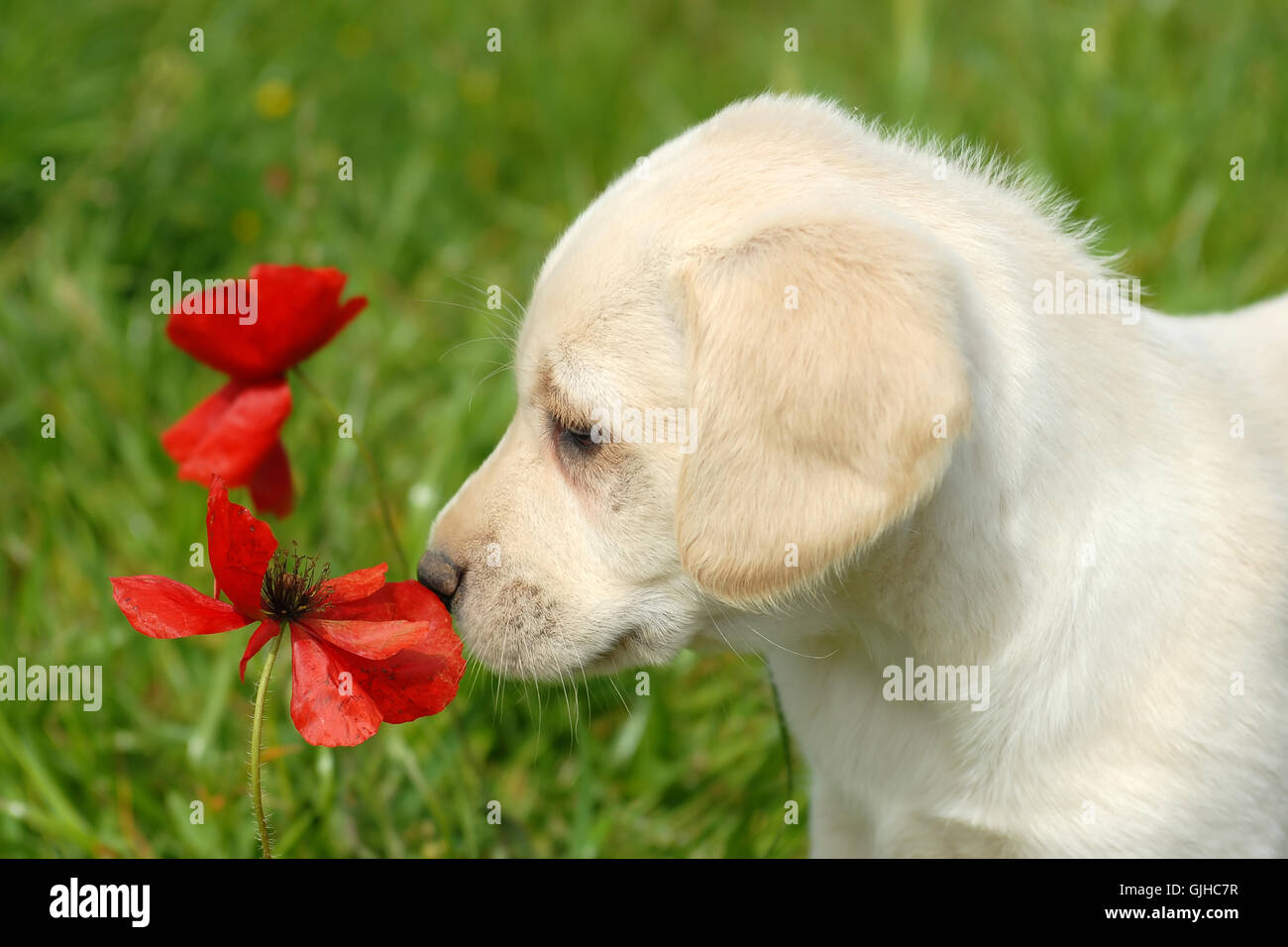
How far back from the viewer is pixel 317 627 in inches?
80.3

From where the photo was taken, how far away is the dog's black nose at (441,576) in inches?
97.2

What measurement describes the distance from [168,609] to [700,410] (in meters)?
0.87

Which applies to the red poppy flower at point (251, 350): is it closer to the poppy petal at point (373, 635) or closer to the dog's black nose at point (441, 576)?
the dog's black nose at point (441, 576)

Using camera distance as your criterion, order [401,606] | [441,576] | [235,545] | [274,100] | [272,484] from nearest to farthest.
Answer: [235,545], [401,606], [441,576], [272,484], [274,100]

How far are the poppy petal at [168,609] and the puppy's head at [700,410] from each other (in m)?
0.56

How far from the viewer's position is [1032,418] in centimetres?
224

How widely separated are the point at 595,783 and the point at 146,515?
1838mm

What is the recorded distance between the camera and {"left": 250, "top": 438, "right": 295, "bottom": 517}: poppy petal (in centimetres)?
258

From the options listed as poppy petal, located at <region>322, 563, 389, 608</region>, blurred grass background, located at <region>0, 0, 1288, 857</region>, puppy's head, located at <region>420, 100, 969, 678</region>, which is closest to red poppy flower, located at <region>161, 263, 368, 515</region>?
puppy's head, located at <region>420, 100, 969, 678</region>

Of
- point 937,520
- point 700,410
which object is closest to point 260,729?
point 700,410

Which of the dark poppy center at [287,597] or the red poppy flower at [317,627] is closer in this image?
the red poppy flower at [317,627]

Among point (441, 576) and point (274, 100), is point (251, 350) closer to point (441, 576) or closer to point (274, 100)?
point (441, 576)

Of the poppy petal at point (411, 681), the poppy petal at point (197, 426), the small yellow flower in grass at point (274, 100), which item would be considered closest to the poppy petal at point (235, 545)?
the poppy petal at point (411, 681)

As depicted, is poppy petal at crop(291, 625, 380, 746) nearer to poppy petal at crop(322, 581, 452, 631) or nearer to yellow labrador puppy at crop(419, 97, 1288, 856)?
poppy petal at crop(322, 581, 452, 631)
